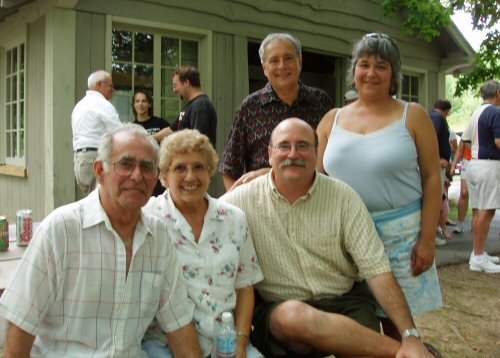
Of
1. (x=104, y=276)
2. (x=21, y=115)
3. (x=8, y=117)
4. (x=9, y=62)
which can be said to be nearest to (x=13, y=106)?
(x=8, y=117)

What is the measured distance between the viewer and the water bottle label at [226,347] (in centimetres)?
189

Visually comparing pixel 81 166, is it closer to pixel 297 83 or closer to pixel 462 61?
pixel 297 83

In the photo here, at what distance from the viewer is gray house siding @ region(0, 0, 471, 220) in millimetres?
5016

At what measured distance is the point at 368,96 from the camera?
96.7 inches

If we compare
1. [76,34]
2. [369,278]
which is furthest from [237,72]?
[369,278]

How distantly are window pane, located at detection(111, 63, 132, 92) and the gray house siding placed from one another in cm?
29

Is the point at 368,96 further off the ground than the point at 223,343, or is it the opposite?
the point at 368,96

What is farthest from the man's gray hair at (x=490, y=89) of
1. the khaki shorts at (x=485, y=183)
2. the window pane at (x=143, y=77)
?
the window pane at (x=143, y=77)

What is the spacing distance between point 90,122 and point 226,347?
10.6 feet

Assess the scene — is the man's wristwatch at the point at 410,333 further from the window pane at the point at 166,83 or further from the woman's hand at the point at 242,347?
the window pane at the point at 166,83

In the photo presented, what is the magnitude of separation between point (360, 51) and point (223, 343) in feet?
4.74

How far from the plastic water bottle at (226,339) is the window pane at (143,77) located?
13.7ft

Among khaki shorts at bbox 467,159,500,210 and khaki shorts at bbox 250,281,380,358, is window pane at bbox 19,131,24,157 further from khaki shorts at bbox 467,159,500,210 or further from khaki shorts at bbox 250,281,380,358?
khaki shorts at bbox 467,159,500,210

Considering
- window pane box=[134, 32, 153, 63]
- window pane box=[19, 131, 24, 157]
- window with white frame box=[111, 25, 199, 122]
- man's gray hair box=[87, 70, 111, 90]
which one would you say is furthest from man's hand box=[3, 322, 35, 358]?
window pane box=[19, 131, 24, 157]
